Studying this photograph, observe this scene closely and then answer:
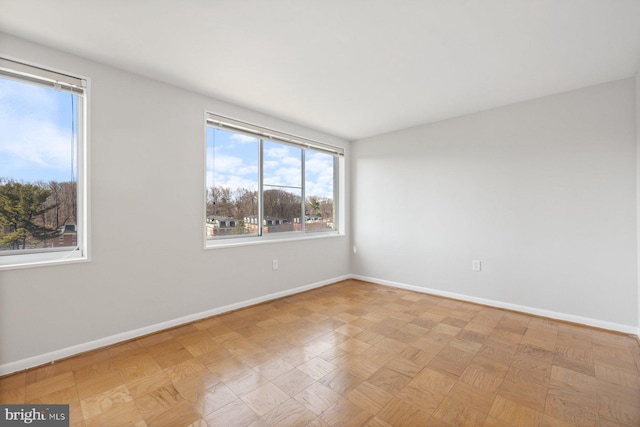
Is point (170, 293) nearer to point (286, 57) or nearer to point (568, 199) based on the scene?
point (286, 57)

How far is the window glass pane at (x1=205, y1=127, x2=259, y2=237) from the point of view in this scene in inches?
124

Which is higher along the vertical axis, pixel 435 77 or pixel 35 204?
pixel 435 77

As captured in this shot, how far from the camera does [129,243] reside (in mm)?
2455

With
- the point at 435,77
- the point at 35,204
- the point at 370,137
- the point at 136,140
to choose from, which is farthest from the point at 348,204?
the point at 35,204

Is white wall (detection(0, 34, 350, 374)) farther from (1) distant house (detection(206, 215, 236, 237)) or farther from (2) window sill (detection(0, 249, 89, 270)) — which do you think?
(1) distant house (detection(206, 215, 236, 237))

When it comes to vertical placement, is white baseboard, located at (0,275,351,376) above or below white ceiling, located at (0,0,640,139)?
below

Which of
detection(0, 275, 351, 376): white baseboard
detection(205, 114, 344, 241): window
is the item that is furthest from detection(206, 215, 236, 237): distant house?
detection(0, 275, 351, 376): white baseboard

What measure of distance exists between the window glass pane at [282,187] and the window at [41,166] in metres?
1.89

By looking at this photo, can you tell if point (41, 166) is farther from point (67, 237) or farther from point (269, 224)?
point (269, 224)

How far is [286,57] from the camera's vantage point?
7.34 ft

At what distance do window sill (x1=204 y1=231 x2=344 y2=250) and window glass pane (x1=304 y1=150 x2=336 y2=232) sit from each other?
22 centimetres

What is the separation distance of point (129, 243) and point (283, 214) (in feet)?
6.27

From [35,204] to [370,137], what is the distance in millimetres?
4004

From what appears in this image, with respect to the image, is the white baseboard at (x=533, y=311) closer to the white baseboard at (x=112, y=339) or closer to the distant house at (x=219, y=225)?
the white baseboard at (x=112, y=339)
